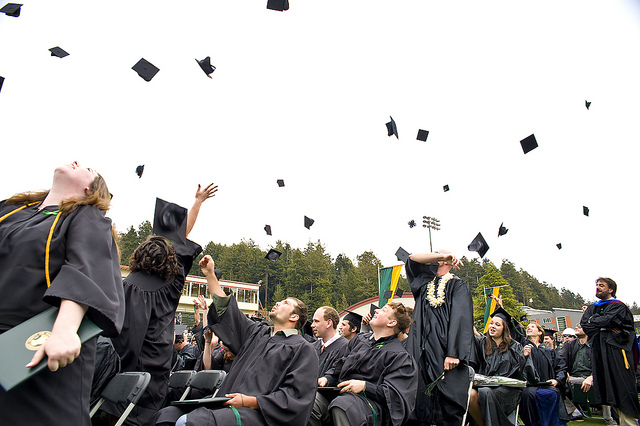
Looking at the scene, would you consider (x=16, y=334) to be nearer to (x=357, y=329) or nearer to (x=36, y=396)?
(x=36, y=396)

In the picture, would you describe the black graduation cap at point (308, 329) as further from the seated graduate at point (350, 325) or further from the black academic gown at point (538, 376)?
the black academic gown at point (538, 376)

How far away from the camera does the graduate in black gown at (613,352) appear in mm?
6316

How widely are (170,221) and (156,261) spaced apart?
405mm

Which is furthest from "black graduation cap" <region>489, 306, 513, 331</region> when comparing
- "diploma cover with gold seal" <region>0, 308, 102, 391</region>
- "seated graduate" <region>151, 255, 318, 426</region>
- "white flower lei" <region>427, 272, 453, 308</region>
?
"diploma cover with gold seal" <region>0, 308, 102, 391</region>

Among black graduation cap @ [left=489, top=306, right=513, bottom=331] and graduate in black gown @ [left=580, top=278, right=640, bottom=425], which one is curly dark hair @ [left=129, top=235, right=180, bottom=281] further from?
graduate in black gown @ [left=580, top=278, right=640, bottom=425]

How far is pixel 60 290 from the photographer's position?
1795mm

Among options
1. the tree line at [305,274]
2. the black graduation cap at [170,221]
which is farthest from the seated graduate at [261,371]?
the tree line at [305,274]

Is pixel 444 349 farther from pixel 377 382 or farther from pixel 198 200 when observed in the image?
pixel 198 200

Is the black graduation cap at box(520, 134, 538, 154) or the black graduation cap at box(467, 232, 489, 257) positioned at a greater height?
the black graduation cap at box(520, 134, 538, 154)

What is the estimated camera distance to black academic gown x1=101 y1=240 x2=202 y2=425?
349 centimetres

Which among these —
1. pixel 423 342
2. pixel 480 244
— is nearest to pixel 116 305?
pixel 423 342

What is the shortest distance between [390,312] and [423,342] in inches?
19.7

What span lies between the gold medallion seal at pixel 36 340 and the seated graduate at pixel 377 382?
2269 mm

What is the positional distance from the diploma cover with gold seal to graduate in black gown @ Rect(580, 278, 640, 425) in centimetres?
733
